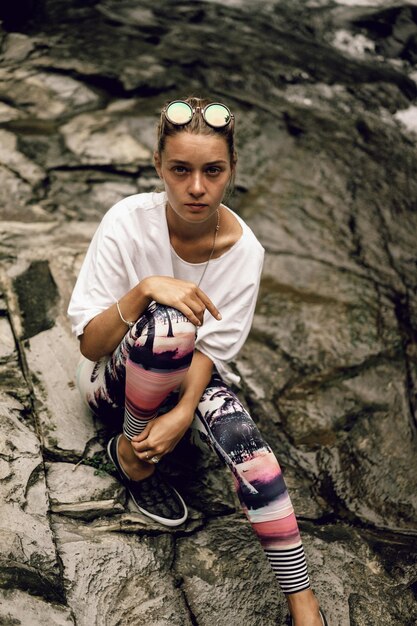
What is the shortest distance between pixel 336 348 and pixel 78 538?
1.56 meters

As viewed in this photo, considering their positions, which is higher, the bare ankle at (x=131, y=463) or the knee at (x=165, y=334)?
the knee at (x=165, y=334)

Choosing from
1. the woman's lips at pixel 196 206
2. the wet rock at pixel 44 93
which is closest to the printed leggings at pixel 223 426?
the woman's lips at pixel 196 206

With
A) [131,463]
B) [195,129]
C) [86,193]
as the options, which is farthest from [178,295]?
[86,193]

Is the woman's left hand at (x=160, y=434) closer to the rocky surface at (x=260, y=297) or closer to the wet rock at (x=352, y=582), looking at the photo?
the rocky surface at (x=260, y=297)

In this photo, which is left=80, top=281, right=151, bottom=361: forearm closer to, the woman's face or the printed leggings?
the printed leggings

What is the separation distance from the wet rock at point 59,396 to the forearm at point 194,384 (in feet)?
1.58

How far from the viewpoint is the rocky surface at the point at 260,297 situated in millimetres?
2383

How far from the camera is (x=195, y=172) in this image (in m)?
2.29

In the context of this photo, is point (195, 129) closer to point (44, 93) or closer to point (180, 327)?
point (180, 327)

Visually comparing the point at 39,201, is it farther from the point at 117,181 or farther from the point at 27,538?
the point at 27,538

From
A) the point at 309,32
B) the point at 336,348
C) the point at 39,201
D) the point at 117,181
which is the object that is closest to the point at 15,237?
the point at 39,201

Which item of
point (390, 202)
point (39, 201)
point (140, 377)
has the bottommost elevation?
point (39, 201)

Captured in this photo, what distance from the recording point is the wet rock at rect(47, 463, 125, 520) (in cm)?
246

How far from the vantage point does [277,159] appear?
14.9 feet
